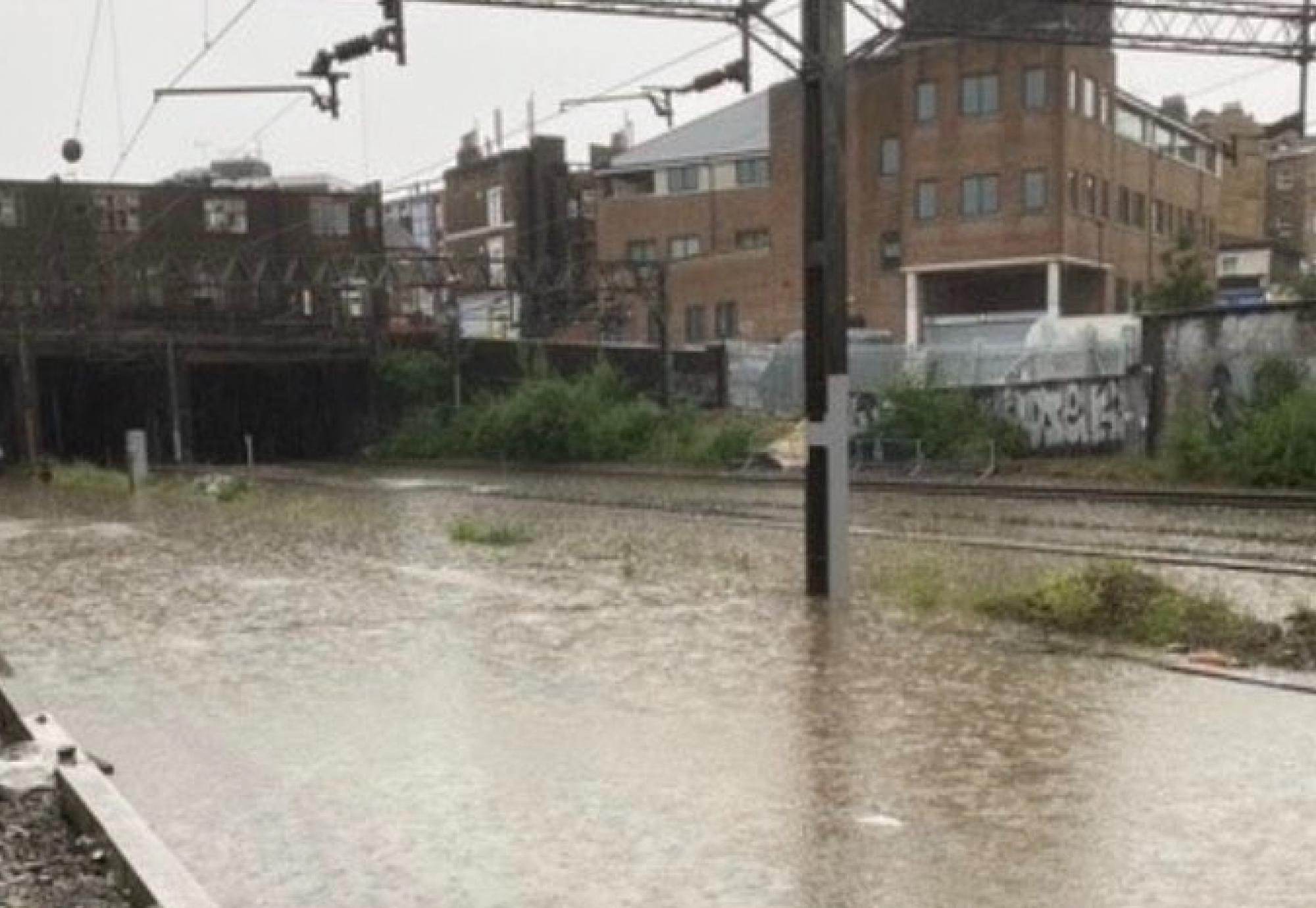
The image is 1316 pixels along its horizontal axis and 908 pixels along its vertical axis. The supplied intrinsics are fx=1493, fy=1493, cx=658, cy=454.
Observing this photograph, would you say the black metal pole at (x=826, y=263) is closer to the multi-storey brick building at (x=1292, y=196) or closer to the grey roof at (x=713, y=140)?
the grey roof at (x=713, y=140)

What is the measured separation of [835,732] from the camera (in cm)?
858

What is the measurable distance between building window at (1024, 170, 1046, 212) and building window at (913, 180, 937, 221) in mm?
3442

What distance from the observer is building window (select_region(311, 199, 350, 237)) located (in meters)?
72.6

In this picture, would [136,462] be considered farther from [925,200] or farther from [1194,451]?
[925,200]

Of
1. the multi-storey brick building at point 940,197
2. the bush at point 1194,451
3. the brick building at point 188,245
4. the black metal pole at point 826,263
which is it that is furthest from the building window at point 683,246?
the black metal pole at point 826,263

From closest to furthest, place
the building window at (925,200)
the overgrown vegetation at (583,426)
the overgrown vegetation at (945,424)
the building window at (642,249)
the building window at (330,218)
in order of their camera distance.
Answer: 1. the overgrown vegetation at (945,424)
2. the overgrown vegetation at (583,426)
3. the building window at (925,200)
4. the building window at (642,249)
5. the building window at (330,218)

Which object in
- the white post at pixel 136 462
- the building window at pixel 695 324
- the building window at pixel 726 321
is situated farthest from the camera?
the building window at pixel 695 324

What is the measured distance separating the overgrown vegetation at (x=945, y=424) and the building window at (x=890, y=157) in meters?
23.0

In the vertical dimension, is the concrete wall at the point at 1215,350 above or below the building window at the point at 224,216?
below

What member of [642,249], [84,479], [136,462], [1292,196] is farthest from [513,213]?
[1292,196]

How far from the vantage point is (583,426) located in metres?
Result: 47.2

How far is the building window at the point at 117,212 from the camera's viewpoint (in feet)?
223

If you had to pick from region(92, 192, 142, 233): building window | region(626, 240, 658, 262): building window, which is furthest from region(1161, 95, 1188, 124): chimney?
region(92, 192, 142, 233): building window

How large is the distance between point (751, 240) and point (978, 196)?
530 inches
